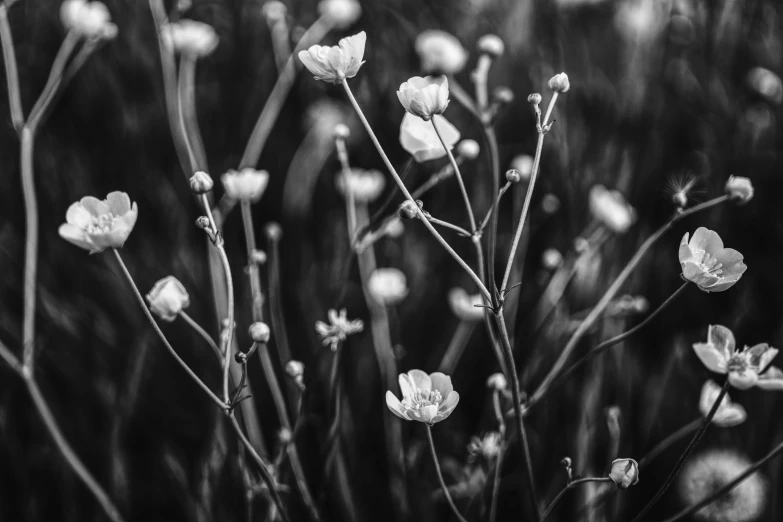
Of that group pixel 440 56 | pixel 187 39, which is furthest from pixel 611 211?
pixel 187 39

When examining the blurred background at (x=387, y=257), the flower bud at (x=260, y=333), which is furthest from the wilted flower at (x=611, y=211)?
the flower bud at (x=260, y=333)

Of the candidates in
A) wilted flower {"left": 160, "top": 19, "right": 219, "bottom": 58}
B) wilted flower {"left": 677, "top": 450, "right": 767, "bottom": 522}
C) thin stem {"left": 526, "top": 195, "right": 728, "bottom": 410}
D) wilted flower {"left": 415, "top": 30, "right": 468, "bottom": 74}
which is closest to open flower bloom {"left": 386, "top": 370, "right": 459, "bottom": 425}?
thin stem {"left": 526, "top": 195, "right": 728, "bottom": 410}

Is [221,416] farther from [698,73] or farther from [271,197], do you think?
[698,73]

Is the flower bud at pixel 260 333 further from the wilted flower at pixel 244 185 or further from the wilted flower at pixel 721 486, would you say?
the wilted flower at pixel 721 486

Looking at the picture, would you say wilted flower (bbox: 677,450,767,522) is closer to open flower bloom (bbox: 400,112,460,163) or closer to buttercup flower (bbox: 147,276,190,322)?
open flower bloom (bbox: 400,112,460,163)

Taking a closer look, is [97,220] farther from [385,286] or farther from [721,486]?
[721,486]

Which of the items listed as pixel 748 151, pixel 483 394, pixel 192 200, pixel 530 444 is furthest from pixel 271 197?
pixel 748 151
